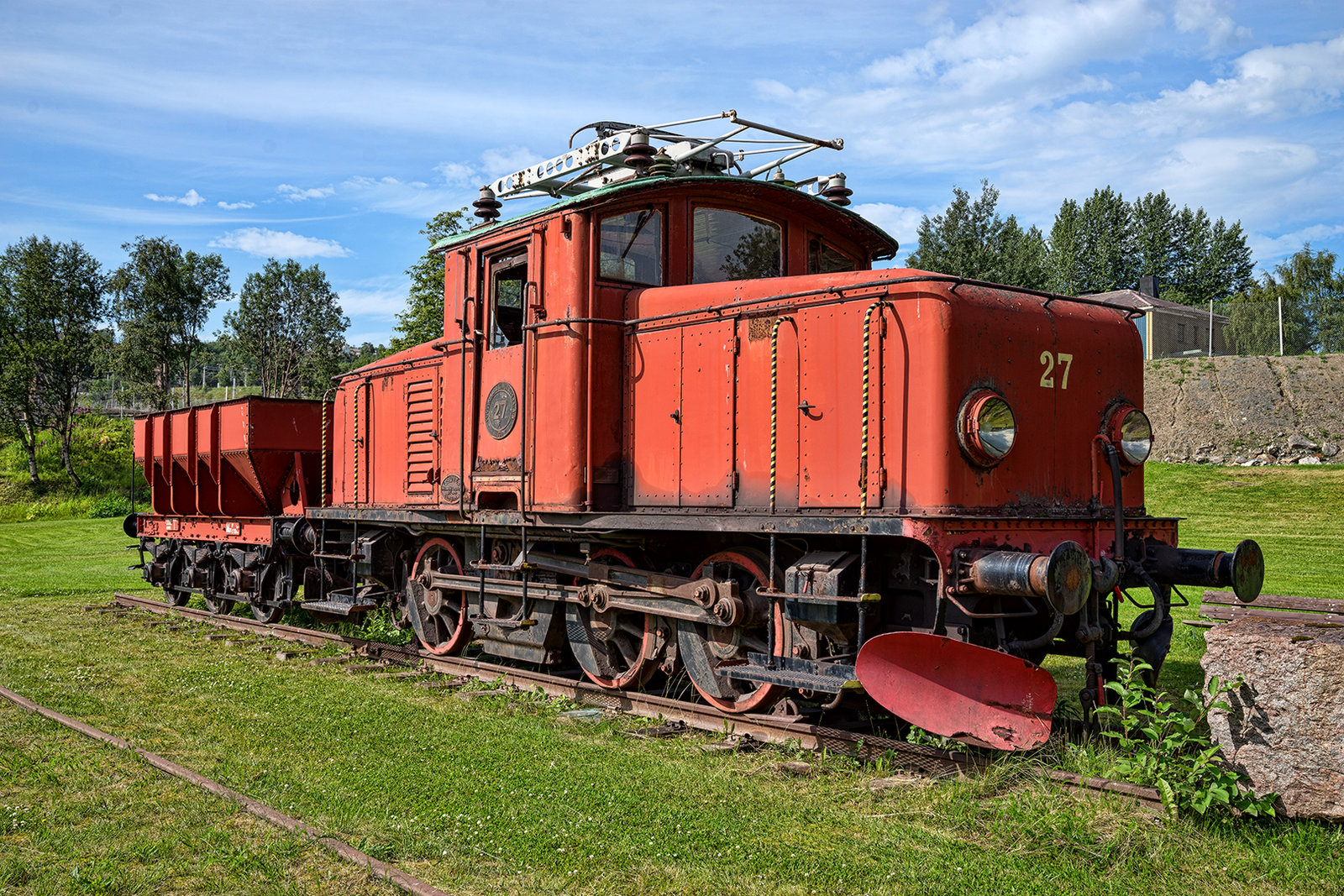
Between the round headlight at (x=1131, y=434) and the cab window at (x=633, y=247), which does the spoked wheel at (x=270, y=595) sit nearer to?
the cab window at (x=633, y=247)

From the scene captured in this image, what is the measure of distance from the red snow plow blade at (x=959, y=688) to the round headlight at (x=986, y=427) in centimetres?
125

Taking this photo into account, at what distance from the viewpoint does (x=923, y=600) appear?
6.88m

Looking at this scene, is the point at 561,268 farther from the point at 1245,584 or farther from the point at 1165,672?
the point at 1165,672

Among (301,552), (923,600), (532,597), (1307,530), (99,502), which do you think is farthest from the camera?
(99,502)

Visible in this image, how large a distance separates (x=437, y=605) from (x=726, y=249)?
16.3ft

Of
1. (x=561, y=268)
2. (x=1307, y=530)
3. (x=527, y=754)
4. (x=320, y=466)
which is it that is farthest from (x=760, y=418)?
(x=1307, y=530)

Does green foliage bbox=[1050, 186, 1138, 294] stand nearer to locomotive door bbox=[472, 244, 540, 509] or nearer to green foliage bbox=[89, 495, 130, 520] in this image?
green foliage bbox=[89, 495, 130, 520]

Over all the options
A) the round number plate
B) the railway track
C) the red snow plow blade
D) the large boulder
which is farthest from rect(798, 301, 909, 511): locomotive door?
the round number plate

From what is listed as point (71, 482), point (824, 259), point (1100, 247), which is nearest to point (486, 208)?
point (824, 259)

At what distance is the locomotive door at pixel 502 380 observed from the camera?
9.06 metres

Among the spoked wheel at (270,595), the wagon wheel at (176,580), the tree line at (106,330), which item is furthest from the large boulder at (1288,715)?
the tree line at (106,330)

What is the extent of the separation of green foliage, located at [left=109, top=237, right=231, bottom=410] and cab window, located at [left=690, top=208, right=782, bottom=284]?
4655cm

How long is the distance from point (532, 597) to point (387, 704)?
1.56m

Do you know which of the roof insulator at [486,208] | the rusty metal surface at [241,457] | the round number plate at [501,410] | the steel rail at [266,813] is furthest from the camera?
the rusty metal surface at [241,457]
